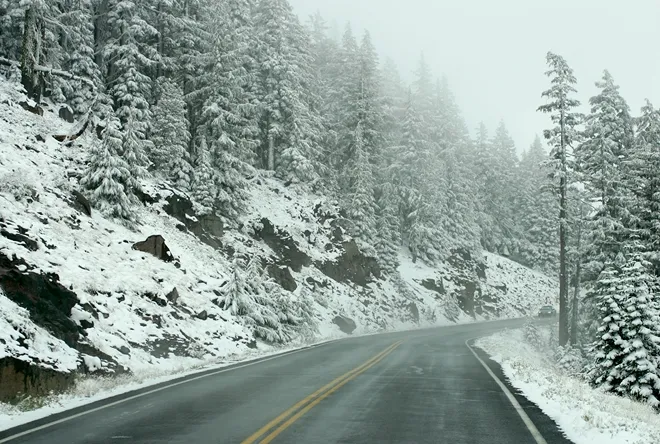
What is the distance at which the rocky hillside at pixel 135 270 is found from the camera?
1391cm

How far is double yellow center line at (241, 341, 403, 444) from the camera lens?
26.2ft

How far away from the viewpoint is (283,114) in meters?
46.2

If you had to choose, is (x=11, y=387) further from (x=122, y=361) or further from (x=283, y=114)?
(x=283, y=114)

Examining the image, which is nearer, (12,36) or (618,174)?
(618,174)

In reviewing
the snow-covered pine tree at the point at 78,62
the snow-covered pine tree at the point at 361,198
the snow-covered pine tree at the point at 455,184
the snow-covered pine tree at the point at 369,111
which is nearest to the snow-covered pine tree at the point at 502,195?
the snow-covered pine tree at the point at 455,184

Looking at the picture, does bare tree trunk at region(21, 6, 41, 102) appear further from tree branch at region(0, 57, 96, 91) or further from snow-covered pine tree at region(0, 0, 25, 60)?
snow-covered pine tree at region(0, 0, 25, 60)

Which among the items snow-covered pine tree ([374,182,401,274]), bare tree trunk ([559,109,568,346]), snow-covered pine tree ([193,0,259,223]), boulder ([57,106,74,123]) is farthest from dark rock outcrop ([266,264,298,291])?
bare tree trunk ([559,109,568,346])

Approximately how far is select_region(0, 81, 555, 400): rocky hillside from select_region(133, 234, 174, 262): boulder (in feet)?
0.20

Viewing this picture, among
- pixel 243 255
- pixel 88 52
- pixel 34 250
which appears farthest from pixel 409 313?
pixel 34 250

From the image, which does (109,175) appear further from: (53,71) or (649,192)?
(649,192)

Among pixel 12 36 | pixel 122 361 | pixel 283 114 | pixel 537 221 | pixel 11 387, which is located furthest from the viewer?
pixel 537 221

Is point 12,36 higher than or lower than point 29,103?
higher

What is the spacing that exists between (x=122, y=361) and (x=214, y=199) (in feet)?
63.2

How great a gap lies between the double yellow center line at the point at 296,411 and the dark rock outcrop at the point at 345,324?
64.6ft
